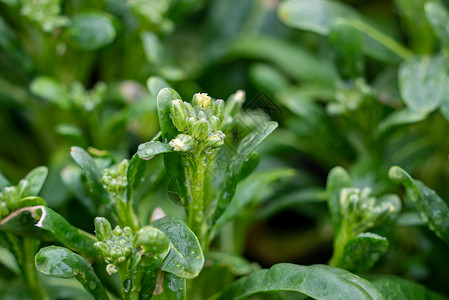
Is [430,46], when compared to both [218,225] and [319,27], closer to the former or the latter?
[319,27]

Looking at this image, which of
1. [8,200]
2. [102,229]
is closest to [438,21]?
[102,229]

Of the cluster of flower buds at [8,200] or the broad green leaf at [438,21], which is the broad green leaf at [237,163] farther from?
the broad green leaf at [438,21]

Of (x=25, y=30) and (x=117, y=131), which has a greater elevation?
(x=25, y=30)

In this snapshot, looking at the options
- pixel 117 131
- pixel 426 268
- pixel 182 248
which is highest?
pixel 182 248

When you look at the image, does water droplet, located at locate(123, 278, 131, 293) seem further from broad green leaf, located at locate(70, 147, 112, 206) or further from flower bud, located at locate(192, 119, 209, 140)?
flower bud, located at locate(192, 119, 209, 140)

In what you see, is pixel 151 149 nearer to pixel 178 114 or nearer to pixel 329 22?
pixel 178 114

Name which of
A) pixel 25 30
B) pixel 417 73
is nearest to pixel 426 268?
pixel 417 73
